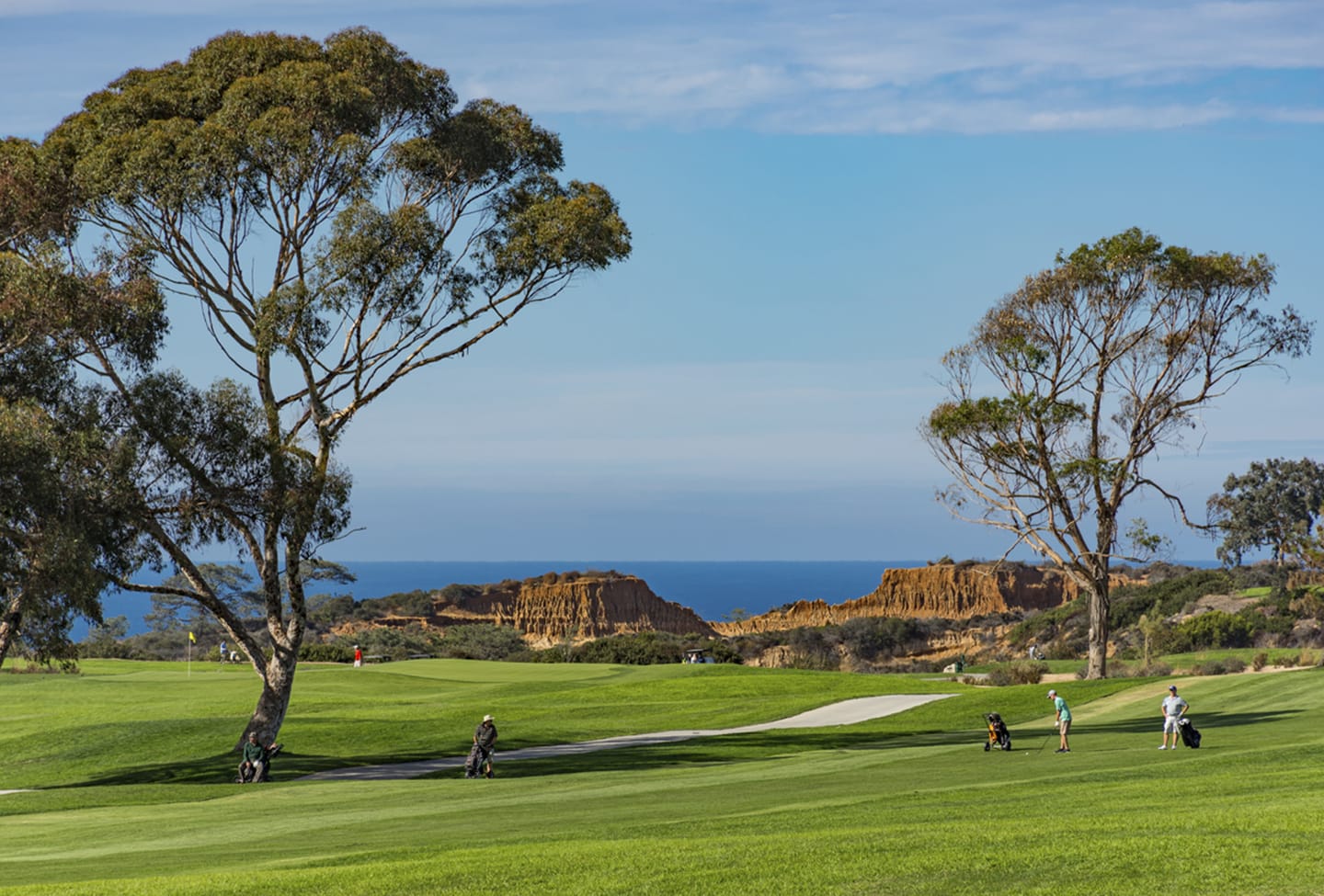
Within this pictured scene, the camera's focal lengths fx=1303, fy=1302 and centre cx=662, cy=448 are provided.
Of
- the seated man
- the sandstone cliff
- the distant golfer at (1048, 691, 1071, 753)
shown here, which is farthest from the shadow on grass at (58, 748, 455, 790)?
the sandstone cliff

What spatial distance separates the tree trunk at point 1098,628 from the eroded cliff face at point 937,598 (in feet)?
162

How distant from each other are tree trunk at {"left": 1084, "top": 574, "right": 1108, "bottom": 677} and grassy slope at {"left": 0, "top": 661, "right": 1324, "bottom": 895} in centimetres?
519

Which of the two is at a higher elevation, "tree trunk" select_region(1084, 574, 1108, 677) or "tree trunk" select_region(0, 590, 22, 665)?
"tree trunk" select_region(0, 590, 22, 665)

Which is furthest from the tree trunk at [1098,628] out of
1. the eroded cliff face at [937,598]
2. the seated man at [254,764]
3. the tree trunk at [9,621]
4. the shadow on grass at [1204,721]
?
the eroded cliff face at [937,598]

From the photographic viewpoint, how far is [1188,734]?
24953mm

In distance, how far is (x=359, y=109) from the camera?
31.8 metres

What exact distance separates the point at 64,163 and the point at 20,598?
11.1 m

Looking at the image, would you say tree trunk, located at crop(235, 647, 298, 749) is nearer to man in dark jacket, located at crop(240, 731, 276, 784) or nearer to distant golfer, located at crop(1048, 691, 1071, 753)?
man in dark jacket, located at crop(240, 731, 276, 784)

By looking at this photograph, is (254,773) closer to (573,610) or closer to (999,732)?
(999,732)

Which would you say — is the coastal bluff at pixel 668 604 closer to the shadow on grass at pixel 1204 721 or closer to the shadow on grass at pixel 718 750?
the shadow on grass at pixel 718 750

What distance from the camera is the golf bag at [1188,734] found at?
24672 millimetres

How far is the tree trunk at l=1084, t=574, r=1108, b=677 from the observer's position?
44.8 meters

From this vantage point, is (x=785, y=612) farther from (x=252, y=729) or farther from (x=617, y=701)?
(x=252, y=729)

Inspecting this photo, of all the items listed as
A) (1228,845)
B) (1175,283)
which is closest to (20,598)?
(1228,845)
